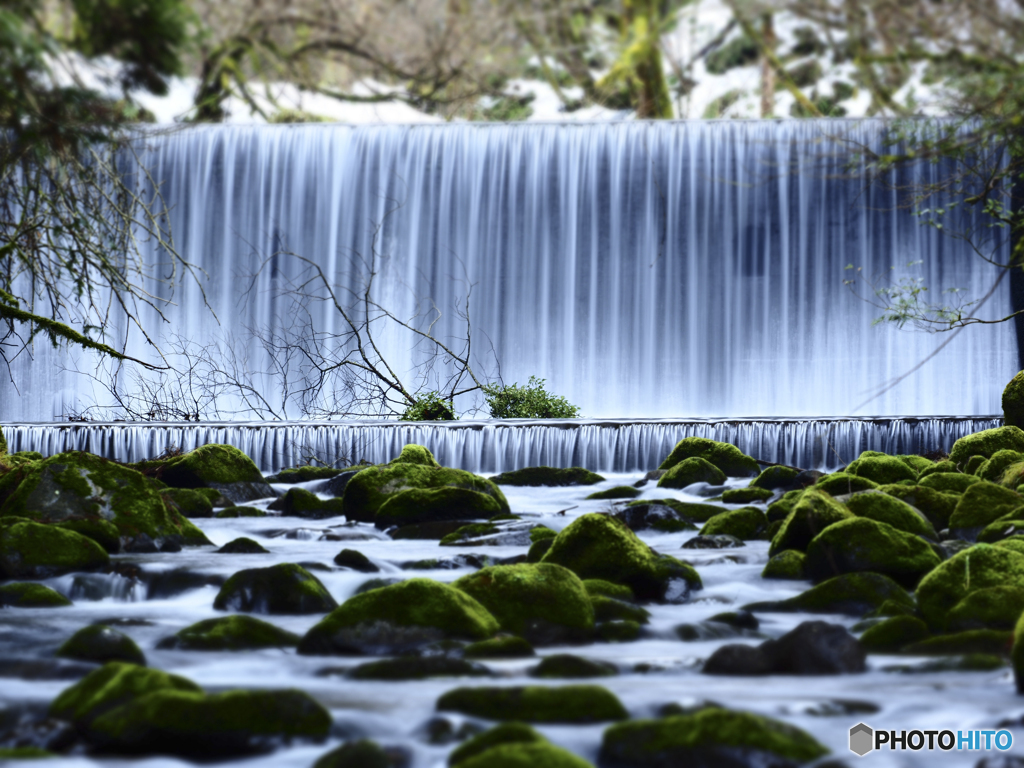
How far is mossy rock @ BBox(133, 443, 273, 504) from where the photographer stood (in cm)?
807

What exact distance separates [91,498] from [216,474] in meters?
2.65

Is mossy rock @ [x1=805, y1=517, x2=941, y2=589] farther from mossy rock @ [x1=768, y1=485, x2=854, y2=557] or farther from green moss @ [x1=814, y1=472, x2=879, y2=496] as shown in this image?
green moss @ [x1=814, y1=472, x2=879, y2=496]

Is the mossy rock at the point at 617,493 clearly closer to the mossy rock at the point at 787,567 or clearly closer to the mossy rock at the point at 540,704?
the mossy rock at the point at 787,567

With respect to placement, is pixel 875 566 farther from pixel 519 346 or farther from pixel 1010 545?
pixel 519 346

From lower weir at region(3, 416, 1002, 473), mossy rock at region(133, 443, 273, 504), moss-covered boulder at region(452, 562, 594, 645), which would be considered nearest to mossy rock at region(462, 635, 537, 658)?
moss-covered boulder at region(452, 562, 594, 645)

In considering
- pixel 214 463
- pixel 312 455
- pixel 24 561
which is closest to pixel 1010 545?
pixel 24 561

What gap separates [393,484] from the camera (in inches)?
278

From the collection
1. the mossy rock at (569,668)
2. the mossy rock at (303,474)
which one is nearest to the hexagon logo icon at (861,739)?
the mossy rock at (569,668)

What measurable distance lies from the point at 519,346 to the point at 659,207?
10.4 feet

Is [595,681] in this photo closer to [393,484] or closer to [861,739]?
[861,739]

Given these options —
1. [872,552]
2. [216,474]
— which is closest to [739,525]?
[872,552]

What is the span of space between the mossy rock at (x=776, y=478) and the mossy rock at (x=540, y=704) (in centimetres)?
516

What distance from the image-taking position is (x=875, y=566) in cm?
446

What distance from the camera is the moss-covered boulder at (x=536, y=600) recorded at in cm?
384
